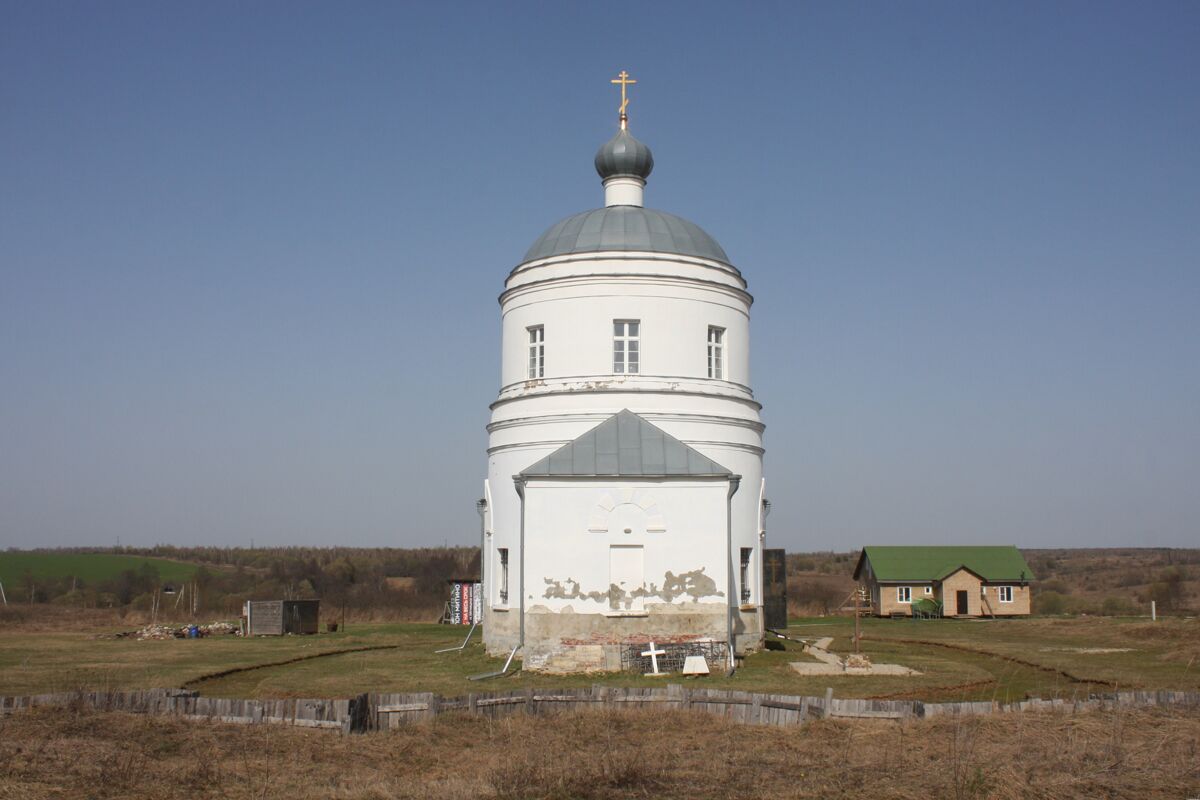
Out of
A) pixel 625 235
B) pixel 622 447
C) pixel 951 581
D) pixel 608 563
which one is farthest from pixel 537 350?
pixel 951 581

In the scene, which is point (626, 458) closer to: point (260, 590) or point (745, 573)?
point (745, 573)

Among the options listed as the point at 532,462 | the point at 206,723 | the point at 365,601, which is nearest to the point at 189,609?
the point at 365,601

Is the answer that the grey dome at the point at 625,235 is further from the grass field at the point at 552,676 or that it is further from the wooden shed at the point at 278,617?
the wooden shed at the point at 278,617

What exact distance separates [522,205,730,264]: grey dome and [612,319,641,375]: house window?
1.75 metres

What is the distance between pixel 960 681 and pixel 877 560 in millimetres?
30805

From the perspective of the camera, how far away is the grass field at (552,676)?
1939cm

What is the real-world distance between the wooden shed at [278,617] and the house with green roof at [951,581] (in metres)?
25.4

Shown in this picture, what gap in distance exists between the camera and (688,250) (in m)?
25.5

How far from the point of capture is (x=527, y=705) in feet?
48.0

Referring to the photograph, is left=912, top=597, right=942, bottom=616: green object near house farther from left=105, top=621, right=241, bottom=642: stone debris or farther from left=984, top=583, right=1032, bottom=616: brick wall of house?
left=105, top=621, right=241, bottom=642: stone debris

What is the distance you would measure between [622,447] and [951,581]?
97.8ft

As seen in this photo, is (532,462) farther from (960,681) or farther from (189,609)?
(189,609)

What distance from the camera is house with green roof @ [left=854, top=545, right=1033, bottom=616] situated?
47.7 m

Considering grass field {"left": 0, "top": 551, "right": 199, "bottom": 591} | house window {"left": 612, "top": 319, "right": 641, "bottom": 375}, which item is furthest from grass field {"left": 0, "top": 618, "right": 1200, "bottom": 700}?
grass field {"left": 0, "top": 551, "right": 199, "bottom": 591}
